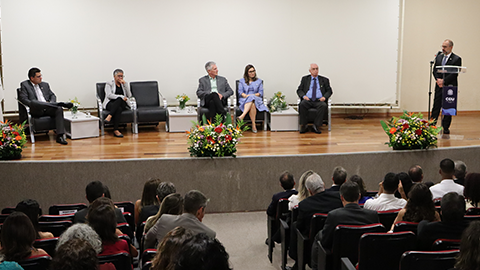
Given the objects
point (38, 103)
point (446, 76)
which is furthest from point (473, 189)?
point (38, 103)

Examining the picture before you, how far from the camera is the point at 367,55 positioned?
9.48 m

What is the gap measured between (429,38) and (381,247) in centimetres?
763

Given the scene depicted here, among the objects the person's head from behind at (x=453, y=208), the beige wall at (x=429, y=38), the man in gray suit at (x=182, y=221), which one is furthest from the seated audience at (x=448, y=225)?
the beige wall at (x=429, y=38)

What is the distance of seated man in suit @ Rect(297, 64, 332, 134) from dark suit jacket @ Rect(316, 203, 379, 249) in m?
4.51

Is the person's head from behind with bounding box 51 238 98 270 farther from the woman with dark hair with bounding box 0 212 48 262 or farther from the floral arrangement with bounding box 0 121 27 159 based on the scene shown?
the floral arrangement with bounding box 0 121 27 159

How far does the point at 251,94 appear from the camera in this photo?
8422 mm

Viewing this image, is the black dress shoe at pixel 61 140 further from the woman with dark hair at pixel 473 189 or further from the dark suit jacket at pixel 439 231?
the dark suit jacket at pixel 439 231

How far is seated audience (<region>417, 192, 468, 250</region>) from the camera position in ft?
10.6

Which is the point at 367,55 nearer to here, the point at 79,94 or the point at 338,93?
the point at 338,93

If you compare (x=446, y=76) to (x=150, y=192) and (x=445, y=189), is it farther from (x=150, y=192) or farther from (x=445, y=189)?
(x=150, y=192)

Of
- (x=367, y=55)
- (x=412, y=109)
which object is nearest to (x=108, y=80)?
(x=367, y=55)

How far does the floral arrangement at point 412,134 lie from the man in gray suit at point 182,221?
13.0 ft

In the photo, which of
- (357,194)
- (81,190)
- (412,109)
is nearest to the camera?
(357,194)

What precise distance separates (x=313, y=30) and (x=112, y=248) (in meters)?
7.04
